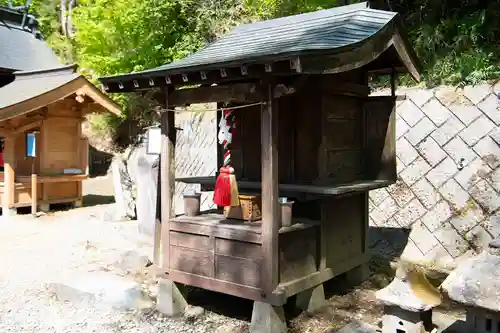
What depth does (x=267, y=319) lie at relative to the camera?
4.53 m

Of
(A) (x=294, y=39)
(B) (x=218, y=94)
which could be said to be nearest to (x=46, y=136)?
(B) (x=218, y=94)

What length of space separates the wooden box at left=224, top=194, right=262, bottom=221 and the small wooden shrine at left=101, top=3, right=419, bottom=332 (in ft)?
0.12

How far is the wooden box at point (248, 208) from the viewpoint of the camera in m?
4.97

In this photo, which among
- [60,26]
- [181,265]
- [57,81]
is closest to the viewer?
[181,265]

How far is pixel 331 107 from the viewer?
535 cm

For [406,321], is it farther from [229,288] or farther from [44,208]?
[44,208]

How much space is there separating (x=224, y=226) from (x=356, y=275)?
2.43 meters

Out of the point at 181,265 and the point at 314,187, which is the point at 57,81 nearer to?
the point at 181,265

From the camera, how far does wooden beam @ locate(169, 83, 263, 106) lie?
452 cm

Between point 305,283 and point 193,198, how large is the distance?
1.59 metres

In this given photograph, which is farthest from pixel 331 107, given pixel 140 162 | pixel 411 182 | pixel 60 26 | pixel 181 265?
pixel 60 26

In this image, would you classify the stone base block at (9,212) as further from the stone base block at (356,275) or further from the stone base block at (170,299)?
the stone base block at (356,275)

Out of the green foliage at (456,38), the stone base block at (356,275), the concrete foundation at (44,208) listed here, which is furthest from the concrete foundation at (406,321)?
the concrete foundation at (44,208)

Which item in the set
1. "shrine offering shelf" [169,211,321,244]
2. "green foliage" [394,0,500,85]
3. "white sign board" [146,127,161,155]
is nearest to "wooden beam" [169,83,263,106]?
"shrine offering shelf" [169,211,321,244]
